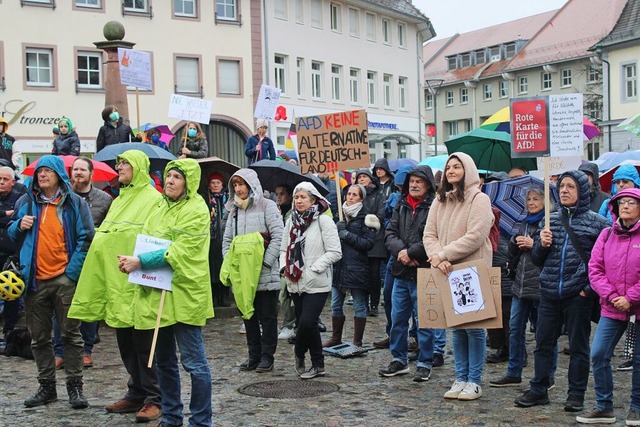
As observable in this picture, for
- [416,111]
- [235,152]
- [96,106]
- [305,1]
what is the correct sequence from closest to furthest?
1. [96,106]
2. [235,152]
3. [305,1]
4. [416,111]

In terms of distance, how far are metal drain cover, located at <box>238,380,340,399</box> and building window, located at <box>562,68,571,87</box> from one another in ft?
179

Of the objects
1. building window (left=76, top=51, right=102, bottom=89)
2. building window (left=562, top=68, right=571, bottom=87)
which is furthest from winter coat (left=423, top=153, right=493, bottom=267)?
building window (left=562, top=68, right=571, bottom=87)

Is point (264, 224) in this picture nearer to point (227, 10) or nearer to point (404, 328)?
point (404, 328)

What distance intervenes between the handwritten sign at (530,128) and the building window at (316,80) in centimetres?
3637

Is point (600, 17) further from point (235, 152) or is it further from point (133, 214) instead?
point (133, 214)

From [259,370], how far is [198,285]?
9.36 ft

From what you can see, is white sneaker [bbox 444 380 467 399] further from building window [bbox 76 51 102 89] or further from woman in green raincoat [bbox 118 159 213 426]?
building window [bbox 76 51 102 89]

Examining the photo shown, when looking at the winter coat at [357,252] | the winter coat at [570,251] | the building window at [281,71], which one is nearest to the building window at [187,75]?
the building window at [281,71]

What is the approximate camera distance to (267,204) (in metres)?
9.86

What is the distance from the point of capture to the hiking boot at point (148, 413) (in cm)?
751

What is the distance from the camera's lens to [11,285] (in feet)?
25.6

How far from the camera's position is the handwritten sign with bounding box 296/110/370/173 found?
11.9 metres

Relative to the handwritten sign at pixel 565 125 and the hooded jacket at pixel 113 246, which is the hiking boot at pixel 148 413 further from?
the handwritten sign at pixel 565 125

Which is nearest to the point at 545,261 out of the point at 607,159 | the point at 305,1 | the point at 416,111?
the point at 607,159
